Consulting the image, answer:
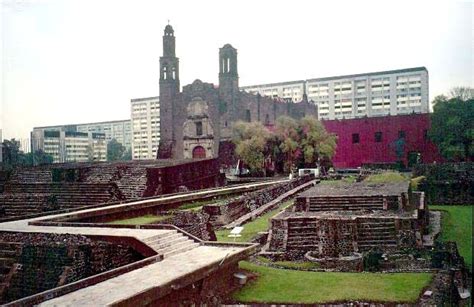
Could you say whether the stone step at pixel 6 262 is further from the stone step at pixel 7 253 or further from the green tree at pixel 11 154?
the green tree at pixel 11 154

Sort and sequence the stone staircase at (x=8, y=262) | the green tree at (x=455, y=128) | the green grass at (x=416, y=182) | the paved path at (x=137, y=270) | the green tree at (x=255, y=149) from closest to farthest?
the paved path at (x=137, y=270) < the stone staircase at (x=8, y=262) < the green grass at (x=416, y=182) < the green tree at (x=455, y=128) < the green tree at (x=255, y=149)

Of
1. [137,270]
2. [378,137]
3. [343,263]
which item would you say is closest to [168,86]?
[378,137]

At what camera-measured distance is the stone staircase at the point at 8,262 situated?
35.9ft

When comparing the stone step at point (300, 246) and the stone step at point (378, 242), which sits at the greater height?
the stone step at point (378, 242)

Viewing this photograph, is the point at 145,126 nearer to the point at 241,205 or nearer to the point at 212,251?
the point at 241,205

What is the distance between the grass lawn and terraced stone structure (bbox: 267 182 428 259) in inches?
46.2

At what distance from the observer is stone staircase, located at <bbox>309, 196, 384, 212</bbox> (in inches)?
802

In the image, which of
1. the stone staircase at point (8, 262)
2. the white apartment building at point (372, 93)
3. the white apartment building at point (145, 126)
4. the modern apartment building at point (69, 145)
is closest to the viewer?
the stone staircase at point (8, 262)

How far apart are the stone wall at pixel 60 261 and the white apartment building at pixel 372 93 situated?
5876cm

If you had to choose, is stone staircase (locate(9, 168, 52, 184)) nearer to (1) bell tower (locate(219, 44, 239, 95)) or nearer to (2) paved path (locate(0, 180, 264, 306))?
(2) paved path (locate(0, 180, 264, 306))

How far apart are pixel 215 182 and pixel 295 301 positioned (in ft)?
75.2

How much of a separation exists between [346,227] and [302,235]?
66.1 inches

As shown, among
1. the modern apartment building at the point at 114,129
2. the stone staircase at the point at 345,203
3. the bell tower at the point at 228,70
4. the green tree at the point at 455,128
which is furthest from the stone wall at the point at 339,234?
the modern apartment building at the point at 114,129

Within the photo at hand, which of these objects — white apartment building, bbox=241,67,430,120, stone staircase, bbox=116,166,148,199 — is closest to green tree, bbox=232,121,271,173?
stone staircase, bbox=116,166,148,199
